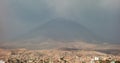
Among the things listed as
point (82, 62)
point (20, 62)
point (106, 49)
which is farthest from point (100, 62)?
point (106, 49)

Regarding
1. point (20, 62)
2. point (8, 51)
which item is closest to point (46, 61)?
point (20, 62)

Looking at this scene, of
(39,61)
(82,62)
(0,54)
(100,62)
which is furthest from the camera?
(0,54)

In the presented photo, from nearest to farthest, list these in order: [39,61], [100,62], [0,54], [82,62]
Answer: [100,62]
[82,62]
[39,61]
[0,54]

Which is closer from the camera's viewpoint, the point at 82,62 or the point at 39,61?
the point at 82,62

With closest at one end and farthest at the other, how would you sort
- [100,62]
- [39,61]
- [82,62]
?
[100,62] → [82,62] → [39,61]

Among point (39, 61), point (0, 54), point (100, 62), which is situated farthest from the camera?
point (0, 54)

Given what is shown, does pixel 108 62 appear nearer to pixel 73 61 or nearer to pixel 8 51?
pixel 73 61

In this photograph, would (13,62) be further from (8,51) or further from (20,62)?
(8,51)

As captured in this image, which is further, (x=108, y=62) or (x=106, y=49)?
(x=106, y=49)
